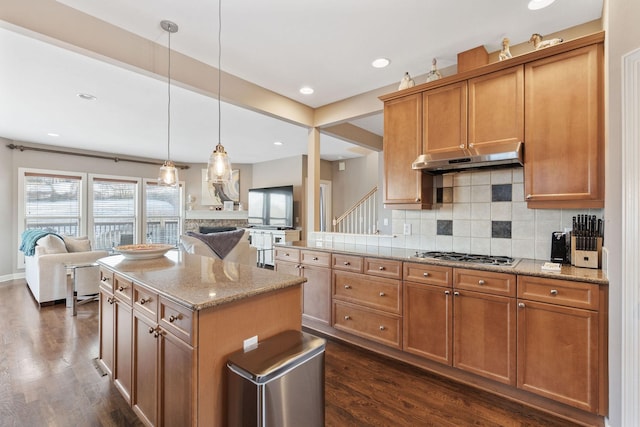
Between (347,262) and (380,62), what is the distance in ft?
6.23

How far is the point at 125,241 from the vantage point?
736cm

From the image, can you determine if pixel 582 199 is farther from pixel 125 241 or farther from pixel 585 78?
pixel 125 241

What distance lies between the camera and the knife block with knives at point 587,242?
198cm

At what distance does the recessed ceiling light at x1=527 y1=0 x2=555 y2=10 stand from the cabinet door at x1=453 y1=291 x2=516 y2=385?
1.97 m

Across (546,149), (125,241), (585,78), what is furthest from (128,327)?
(125,241)

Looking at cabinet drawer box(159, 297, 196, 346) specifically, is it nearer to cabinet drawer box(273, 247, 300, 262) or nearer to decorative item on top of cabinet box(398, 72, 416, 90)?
cabinet drawer box(273, 247, 300, 262)

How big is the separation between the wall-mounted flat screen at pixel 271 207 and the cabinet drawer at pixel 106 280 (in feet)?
16.3

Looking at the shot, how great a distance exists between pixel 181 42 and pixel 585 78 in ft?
9.79

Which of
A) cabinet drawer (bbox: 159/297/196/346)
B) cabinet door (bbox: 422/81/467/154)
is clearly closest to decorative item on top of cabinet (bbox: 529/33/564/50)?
cabinet door (bbox: 422/81/467/154)

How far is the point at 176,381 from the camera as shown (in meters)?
1.42

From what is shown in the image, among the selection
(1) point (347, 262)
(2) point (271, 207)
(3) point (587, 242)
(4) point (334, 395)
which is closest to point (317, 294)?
(1) point (347, 262)

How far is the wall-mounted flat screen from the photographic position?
284 inches

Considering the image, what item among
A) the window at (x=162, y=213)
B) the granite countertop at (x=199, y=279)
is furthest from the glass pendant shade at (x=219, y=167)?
the window at (x=162, y=213)

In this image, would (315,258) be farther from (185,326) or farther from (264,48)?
(264,48)
